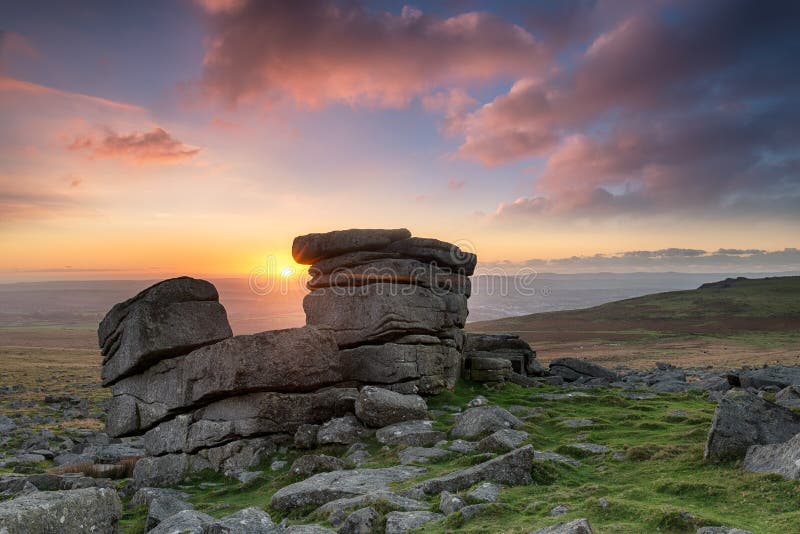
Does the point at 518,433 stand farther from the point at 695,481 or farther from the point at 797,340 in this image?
the point at 797,340

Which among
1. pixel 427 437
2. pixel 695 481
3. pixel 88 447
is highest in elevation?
pixel 695 481

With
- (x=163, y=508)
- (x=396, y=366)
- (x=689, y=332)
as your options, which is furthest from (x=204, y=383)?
(x=689, y=332)

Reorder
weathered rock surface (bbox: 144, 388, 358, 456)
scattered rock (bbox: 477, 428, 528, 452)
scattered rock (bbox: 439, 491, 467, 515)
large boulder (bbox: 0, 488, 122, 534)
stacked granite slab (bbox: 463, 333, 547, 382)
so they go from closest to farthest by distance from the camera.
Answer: large boulder (bbox: 0, 488, 122, 534)
scattered rock (bbox: 439, 491, 467, 515)
scattered rock (bbox: 477, 428, 528, 452)
weathered rock surface (bbox: 144, 388, 358, 456)
stacked granite slab (bbox: 463, 333, 547, 382)

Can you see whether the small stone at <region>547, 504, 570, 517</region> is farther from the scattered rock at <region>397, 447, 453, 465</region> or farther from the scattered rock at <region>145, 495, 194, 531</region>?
the scattered rock at <region>145, 495, 194, 531</region>

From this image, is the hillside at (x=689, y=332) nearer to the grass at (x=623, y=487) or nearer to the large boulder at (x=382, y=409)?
the grass at (x=623, y=487)

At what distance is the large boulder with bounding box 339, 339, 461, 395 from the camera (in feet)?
107

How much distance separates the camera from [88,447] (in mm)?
34781

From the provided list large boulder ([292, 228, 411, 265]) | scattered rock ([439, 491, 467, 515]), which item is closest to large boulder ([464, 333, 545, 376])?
large boulder ([292, 228, 411, 265])

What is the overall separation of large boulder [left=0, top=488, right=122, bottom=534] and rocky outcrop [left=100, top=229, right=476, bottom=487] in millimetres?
10766

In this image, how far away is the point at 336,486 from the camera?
1777cm

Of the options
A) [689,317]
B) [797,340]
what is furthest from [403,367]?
[689,317]

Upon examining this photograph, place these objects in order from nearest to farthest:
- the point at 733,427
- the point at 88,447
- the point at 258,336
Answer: the point at 733,427 < the point at 258,336 < the point at 88,447

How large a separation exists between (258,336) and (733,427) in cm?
2181

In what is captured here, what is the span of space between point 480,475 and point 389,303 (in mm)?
18397
